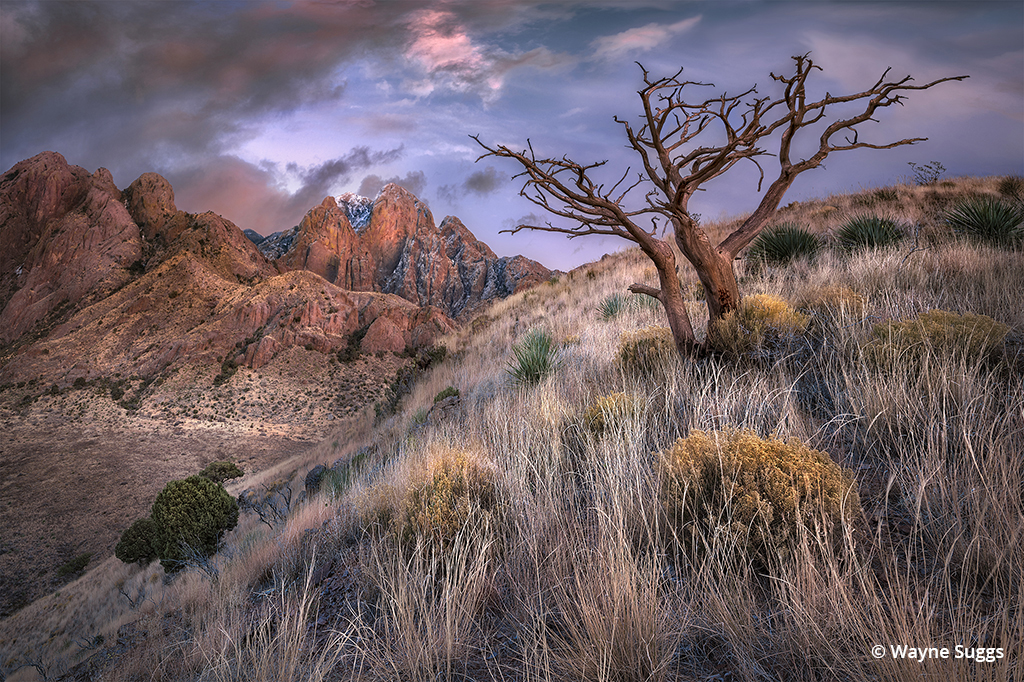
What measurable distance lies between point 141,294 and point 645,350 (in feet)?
254

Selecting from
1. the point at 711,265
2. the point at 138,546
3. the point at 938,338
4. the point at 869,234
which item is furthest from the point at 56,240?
the point at 938,338

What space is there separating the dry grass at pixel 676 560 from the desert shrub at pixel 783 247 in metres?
3.41

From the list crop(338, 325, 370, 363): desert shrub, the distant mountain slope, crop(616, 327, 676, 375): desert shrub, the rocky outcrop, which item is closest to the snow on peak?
the distant mountain slope

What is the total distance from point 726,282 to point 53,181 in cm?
11403

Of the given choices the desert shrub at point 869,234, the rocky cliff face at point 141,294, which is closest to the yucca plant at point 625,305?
the desert shrub at point 869,234

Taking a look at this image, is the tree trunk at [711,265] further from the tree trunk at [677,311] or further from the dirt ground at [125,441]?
the dirt ground at [125,441]

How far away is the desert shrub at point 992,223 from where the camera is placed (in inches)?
244

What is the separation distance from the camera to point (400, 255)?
118m

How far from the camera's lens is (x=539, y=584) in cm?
196

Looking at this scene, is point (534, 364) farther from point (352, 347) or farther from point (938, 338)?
point (352, 347)

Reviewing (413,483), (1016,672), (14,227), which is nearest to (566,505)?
(413,483)

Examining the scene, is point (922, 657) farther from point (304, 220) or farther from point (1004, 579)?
point (304, 220)

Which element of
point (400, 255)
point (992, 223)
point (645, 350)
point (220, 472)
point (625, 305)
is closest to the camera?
point (645, 350)

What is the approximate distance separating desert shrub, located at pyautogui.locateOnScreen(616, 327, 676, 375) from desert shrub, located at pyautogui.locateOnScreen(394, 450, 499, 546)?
2338mm
